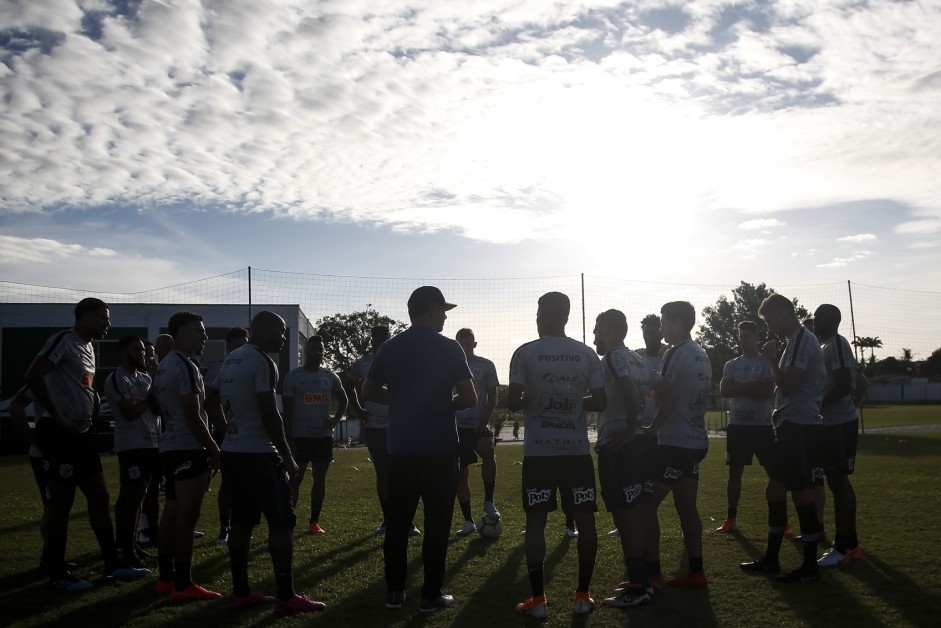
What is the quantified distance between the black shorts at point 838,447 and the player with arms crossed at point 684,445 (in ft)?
4.33

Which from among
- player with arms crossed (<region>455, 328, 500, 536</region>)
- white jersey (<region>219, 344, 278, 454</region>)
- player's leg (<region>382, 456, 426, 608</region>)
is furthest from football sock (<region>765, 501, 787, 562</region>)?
white jersey (<region>219, 344, 278, 454</region>)

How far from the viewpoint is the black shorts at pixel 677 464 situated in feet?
18.8

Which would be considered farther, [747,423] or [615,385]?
[747,423]

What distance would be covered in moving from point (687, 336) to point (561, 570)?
2.20 m

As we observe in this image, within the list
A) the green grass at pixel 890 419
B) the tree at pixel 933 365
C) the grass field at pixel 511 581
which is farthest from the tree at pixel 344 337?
the tree at pixel 933 365

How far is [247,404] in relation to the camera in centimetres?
530

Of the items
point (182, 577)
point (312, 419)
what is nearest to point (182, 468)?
point (182, 577)

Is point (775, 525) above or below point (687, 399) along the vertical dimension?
below

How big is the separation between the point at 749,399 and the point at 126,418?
6.01 m

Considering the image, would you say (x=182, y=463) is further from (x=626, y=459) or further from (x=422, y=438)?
(x=626, y=459)

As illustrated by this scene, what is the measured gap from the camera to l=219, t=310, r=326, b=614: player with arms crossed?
17.2 ft

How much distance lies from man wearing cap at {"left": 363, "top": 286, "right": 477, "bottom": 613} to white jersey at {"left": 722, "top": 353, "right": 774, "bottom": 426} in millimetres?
3719

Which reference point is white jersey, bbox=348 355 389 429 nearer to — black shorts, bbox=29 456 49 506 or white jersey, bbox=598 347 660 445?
black shorts, bbox=29 456 49 506

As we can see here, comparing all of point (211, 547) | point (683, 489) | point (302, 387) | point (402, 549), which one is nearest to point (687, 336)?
point (683, 489)
